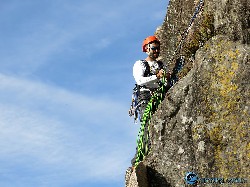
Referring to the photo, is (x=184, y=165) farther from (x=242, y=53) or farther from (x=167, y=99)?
(x=242, y=53)

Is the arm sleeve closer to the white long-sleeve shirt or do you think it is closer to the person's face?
the white long-sleeve shirt

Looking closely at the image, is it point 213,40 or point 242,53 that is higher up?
point 213,40

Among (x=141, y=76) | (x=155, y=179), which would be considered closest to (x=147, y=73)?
(x=141, y=76)

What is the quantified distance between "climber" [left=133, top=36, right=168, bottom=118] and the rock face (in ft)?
5.64

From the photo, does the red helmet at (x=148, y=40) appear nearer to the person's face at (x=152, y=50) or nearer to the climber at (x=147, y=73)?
the climber at (x=147, y=73)

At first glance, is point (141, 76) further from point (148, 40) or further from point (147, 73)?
point (148, 40)

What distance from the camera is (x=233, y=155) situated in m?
13.9

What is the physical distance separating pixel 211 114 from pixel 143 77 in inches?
150

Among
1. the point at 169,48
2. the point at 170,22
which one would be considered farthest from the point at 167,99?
the point at 170,22

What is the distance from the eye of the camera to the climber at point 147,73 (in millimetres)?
17750

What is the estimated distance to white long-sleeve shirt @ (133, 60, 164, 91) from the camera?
17719 millimetres

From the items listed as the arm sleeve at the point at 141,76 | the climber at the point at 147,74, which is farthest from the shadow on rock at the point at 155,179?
the arm sleeve at the point at 141,76

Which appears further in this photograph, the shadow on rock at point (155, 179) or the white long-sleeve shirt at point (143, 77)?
the white long-sleeve shirt at point (143, 77)

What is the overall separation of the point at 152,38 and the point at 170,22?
29.9 ft
